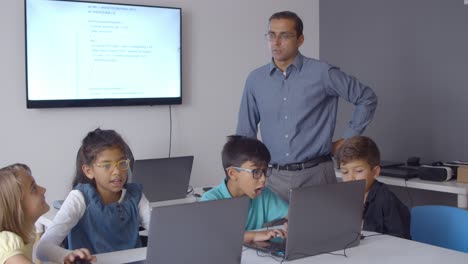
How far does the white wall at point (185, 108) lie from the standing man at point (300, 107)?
142 cm

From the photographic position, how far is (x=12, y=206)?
5.85ft

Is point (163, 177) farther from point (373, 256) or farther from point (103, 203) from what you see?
point (373, 256)

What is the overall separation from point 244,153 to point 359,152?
25.0 inches

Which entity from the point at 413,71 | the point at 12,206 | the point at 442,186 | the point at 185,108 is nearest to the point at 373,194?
the point at 442,186

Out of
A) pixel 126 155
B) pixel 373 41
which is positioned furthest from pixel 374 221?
pixel 373 41

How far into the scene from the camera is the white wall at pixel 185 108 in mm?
3752

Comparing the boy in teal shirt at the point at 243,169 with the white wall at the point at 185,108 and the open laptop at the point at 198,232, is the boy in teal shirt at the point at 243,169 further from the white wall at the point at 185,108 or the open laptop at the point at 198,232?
the white wall at the point at 185,108

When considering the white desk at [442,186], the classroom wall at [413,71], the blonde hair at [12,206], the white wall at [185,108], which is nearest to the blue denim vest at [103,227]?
the blonde hair at [12,206]

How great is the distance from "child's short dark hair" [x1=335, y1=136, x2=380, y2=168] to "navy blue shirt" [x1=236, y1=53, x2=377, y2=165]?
39 cm

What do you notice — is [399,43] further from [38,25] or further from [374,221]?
[38,25]

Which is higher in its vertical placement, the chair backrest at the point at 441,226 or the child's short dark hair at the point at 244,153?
the child's short dark hair at the point at 244,153

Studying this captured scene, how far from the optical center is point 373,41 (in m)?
4.58

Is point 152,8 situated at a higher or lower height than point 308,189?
higher

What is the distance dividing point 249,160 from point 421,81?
2317mm
